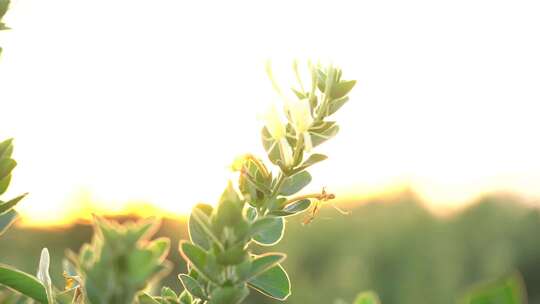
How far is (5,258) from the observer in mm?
10008

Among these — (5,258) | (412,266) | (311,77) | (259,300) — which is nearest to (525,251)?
(412,266)

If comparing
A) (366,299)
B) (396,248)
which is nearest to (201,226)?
(366,299)

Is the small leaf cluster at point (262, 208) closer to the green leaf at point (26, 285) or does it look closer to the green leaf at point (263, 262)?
the green leaf at point (263, 262)

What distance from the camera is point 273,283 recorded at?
30.4 inches

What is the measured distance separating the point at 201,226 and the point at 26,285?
0.59 feet

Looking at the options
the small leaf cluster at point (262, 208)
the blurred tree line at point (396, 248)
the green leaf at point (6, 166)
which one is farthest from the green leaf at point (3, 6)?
the blurred tree line at point (396, 248)

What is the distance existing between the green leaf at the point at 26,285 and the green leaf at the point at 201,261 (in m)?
0.15

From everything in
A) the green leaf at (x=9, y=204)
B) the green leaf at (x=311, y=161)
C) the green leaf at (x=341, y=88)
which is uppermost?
the green leaf at (x=341, y=88)

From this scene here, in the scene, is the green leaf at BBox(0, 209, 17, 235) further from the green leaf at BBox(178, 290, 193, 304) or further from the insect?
the insect

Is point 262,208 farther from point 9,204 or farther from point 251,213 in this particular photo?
point 9,204

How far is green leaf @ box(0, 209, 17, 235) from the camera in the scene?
2.50 feet

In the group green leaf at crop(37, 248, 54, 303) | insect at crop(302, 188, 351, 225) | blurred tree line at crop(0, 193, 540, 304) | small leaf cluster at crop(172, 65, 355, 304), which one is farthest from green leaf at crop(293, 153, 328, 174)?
blurred tree line at crop(0, 193, 540, 304)

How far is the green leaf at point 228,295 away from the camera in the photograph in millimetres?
653

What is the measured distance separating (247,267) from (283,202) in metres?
0.12
